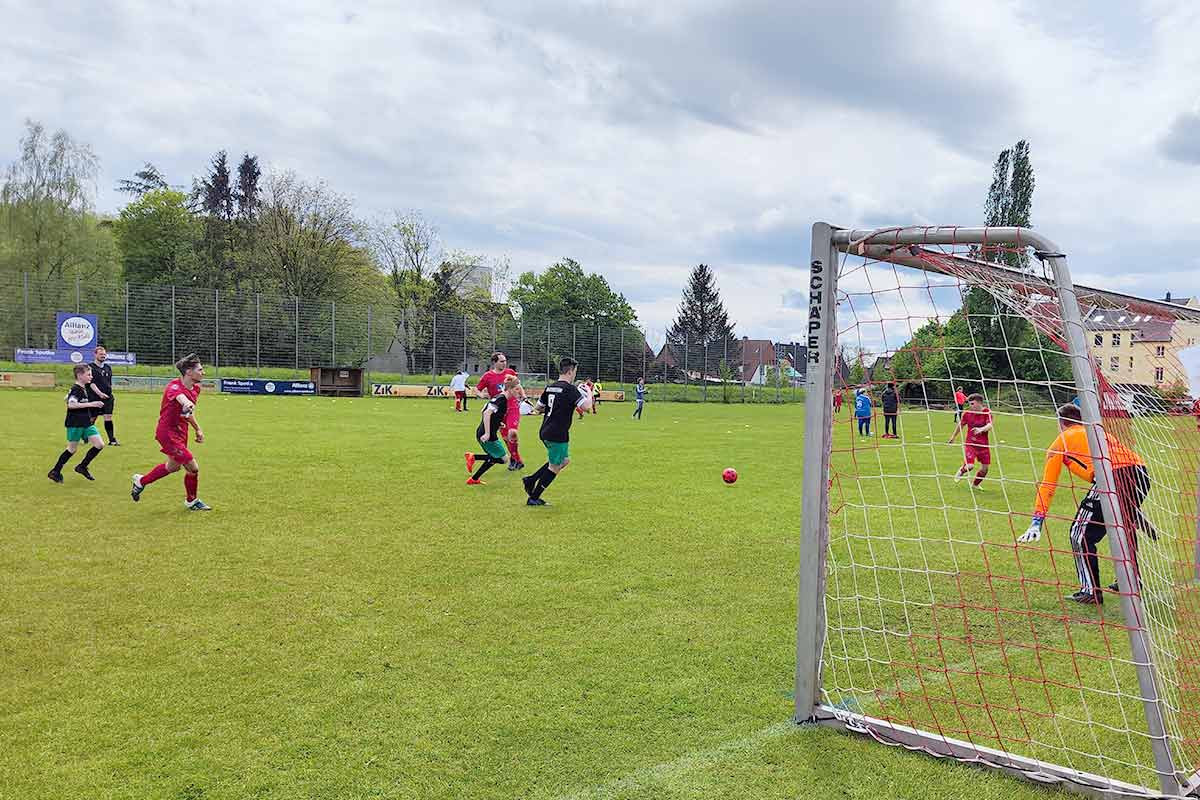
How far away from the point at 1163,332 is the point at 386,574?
622 centimetres

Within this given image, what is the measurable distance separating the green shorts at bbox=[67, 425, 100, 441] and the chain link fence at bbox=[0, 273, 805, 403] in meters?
27.1

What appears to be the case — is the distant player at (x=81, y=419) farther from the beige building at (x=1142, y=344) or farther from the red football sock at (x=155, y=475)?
the beige building at (x=1142, y=344)

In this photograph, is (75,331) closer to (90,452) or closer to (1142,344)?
(90,452)

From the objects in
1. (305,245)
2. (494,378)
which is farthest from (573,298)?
(494,378)

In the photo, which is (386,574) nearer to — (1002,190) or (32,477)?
(32,477)

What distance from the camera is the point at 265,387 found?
38.8m

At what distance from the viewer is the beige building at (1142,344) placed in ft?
14.7

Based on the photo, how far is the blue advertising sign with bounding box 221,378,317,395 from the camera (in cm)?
3816

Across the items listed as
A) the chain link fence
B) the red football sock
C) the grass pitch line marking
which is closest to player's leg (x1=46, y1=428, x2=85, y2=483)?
the red football sock

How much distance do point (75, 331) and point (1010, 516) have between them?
135ft

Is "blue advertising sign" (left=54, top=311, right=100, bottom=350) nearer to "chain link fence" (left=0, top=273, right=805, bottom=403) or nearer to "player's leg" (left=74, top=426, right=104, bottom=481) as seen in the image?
"chain link fence" (left=0, top=273, right=805, bottom=403)

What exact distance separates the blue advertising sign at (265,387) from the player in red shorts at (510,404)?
1058 inches

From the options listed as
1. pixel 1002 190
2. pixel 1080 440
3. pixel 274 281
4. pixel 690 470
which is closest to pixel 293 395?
pixel 274 281

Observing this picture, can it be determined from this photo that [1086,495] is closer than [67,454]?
Yes
